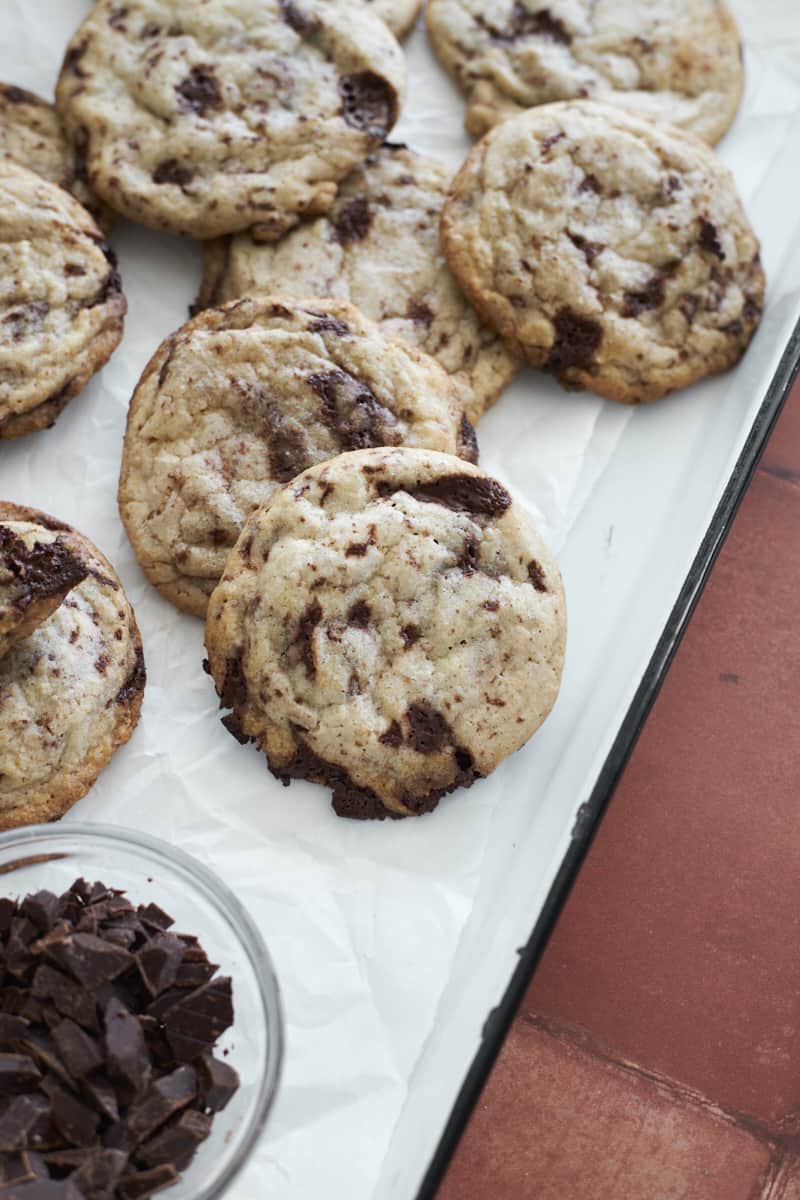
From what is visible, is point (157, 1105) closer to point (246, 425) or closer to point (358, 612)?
point (358, 612)

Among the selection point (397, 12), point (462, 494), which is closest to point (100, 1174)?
point (462, 494)

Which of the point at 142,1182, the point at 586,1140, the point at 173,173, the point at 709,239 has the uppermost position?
the point at 709,239

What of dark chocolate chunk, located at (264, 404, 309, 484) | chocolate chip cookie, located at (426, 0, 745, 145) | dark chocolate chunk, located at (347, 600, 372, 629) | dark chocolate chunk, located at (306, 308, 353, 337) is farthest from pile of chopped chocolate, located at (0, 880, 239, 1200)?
chocolate chip cookie, located at (426, 0, 745, 145)

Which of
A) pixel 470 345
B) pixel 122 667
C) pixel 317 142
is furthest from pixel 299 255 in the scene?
pixel 122 667

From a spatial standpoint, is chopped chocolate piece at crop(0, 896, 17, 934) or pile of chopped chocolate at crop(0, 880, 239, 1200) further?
chopped chocolate piece at crop(0, 896, 17, 934)

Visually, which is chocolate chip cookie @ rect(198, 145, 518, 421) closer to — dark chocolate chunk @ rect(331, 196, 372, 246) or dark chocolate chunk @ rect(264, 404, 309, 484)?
dark chocolate chunk @ rect(331, 196, 372, 246)

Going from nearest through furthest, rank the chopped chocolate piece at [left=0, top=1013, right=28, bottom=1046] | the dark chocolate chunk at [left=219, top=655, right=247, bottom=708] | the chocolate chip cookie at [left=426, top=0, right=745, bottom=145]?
the chopped chocolate piece at [left=0, top=1013, right=28, bottom=1046] → the dark chocolate chunk at [left=219, top=655, right=247, bottom=708] → the chocolate chip cookie at [left=426, top=0, right=745, bottom=145]
